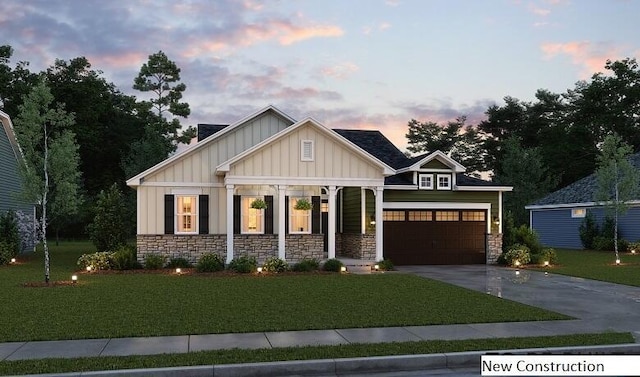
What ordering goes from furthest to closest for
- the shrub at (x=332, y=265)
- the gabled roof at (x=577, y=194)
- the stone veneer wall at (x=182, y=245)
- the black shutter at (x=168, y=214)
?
the gabled roof at (x=577, y=194) → the black shutter at (x=168, y=214) → the stone veneer wall at (x=182, y=245) → the shrub at (x=332, y=265)

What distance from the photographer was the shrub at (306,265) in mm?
19625

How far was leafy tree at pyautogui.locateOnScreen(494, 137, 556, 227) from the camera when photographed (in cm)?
4819

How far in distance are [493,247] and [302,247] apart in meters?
8.66

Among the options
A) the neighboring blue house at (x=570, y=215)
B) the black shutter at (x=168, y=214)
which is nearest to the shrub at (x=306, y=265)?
the black shutter at (x=168, y=214)

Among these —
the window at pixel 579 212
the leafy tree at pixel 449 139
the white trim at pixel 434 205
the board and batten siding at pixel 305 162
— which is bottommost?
the window at pixel 579 212

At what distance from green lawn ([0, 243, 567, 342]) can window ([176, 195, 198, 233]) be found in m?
4.16

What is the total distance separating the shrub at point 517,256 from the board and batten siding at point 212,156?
1135 cm

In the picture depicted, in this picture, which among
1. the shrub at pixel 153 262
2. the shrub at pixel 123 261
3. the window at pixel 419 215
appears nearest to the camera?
the shrub at pixel 123 261

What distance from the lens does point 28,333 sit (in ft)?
29.7

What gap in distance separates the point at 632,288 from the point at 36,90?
1815 cm

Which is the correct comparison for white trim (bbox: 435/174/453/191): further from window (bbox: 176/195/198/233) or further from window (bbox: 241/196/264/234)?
window (bbox: 176/195/198/233)

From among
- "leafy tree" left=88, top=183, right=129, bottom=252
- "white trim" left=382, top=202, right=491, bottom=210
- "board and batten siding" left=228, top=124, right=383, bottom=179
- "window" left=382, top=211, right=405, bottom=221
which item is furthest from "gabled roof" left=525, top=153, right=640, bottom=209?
"leafy tree" left=88, top=183, right=129, bottom=252

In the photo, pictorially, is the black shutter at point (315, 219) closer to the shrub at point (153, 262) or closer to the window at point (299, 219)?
the window at point (299, 219)

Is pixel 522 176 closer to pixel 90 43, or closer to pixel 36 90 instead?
pixel 90 43
